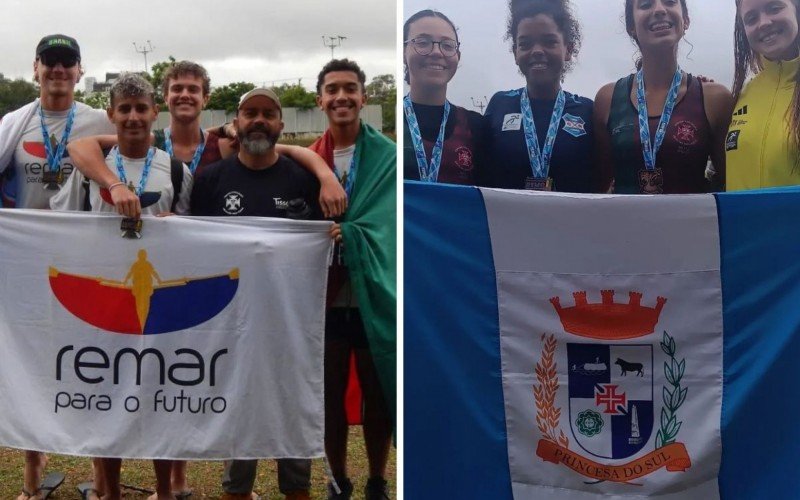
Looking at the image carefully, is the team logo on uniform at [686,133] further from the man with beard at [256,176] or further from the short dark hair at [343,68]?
the man with beard at [256,176]

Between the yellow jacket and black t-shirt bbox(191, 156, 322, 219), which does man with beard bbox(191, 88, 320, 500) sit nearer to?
black t-shirt bbox(191, 156, 322, 219)

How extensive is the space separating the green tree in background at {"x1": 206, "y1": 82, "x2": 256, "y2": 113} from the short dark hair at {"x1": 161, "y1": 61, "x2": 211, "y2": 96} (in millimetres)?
106

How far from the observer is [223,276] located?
4.02 meters

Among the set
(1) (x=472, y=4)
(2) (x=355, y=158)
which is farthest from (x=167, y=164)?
(1) (x=472, y=4)

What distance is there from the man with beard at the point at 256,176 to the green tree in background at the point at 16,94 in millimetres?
906

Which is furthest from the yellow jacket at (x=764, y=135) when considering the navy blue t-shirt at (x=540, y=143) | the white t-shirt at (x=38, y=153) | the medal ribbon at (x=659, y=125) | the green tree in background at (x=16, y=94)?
the green tree in background at (x=16, y=94)

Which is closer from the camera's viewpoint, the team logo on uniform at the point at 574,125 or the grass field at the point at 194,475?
the team logo on uniform at the point at 574,125

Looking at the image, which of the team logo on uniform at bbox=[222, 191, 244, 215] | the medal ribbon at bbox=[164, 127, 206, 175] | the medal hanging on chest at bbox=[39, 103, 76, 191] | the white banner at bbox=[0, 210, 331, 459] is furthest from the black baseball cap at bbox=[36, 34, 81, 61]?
the team logo on uniform at bbox=[222, 191, 244, 215]

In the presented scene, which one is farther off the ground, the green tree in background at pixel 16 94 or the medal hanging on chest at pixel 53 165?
the green tree in background at pixel 16 94

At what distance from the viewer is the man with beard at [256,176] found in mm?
4098

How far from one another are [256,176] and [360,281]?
59cm

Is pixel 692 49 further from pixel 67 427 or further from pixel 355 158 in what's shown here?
pixel 67 427

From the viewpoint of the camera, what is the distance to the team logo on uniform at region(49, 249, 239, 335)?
4008 millimetres

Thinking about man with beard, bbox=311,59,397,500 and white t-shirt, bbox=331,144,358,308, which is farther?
white t-shirt, bbox=331,144,358,308
